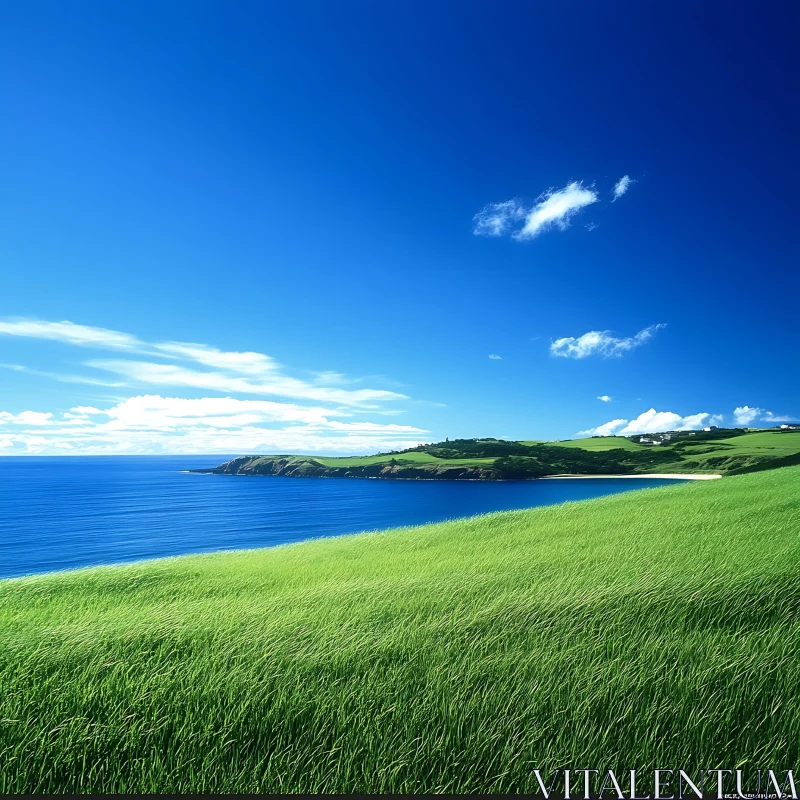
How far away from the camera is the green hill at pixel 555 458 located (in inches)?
3314

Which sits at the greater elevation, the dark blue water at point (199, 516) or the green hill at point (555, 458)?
the green hill at point (555, 458)

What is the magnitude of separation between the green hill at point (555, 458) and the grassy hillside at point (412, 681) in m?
85.3

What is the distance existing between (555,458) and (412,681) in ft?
380

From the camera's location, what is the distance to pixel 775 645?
3221 mm

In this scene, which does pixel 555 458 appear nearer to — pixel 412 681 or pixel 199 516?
pixel 199 516

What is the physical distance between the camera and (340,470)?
12212 centimetres

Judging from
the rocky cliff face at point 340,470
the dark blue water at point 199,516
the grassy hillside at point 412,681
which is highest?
the grassy hillside at point 412,681

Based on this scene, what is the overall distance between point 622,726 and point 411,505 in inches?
2394

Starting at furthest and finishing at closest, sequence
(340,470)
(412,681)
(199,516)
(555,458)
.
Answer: (340,470) < (555,458) < (199,516) < (412,681)

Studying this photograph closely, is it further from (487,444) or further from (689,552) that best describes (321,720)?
(487,444)

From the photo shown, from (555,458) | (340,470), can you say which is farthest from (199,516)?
(555,458)

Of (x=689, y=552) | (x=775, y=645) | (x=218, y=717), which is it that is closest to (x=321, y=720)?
(x=218, y=717)

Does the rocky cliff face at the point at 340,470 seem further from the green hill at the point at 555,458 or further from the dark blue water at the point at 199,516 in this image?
A: the dark blue water at the point at 199,516

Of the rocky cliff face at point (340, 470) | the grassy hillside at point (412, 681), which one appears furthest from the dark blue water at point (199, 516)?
the grassy hillside at point (412, 681)
